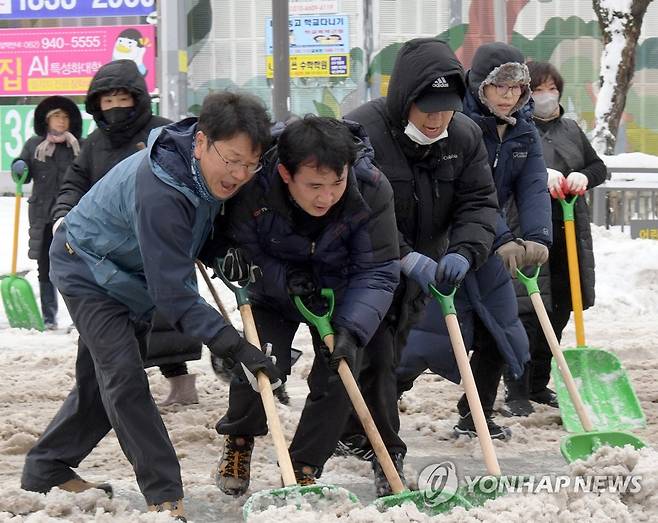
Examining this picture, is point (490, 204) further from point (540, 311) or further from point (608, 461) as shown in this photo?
point (608, 461)

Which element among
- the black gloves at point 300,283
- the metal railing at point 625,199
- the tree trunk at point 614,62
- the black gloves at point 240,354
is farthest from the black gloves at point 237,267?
the tree trunk at point 614,62

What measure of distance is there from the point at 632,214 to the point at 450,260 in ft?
30.3

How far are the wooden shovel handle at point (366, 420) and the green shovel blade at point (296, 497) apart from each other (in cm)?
30

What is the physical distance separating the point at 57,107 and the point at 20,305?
162cm

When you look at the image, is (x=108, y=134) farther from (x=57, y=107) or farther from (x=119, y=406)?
(x=57, y=107)

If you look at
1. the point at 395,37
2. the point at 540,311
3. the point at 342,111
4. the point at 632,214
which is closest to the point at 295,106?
the point at 342,111

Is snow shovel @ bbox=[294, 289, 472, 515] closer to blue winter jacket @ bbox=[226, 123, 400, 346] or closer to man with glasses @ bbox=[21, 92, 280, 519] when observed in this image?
blue winter jacket @ bbox=[226, 123, 400, 346]

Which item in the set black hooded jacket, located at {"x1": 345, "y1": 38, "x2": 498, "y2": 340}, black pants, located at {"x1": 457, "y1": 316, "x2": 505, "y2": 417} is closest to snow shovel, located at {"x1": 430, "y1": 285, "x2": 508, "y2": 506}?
black hooded jacket, located at {"x1": 345, "y1": 38, "x2": 498, "y2": 340}

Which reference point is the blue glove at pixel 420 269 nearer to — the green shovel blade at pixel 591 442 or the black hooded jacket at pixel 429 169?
the black hooded jacket at pixel 429 169

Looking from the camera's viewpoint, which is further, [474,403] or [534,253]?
[534,253]

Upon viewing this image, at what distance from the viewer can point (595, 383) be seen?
5.72 m

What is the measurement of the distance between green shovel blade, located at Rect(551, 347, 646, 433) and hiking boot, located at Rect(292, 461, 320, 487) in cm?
149

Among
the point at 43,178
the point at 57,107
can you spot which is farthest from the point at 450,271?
the point at 43,178

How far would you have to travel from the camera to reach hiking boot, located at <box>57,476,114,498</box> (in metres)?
4.25
